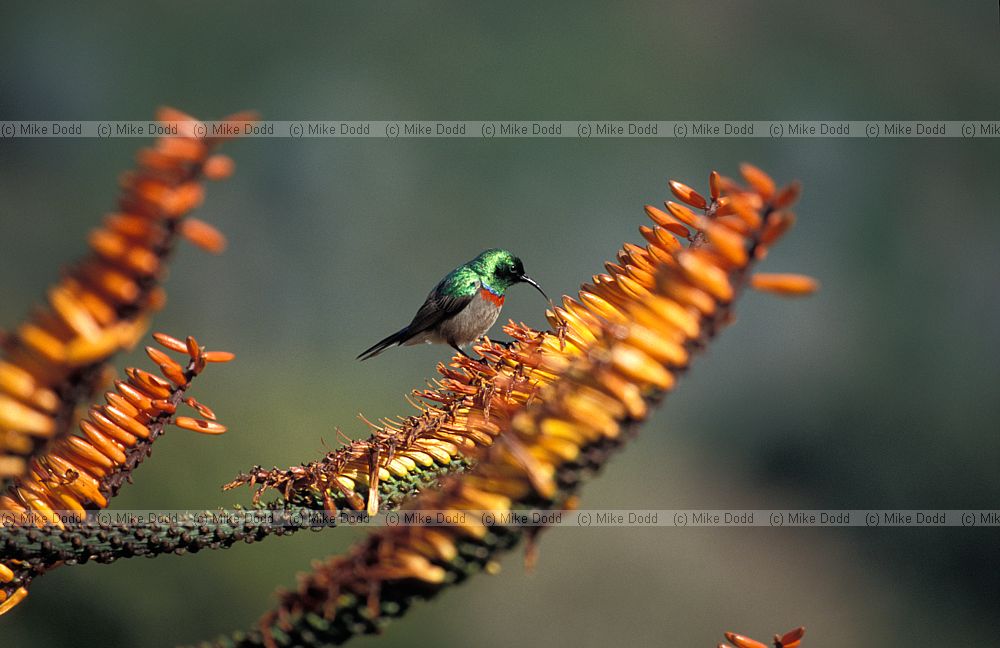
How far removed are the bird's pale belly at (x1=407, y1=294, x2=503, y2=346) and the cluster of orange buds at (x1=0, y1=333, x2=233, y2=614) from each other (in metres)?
1.86

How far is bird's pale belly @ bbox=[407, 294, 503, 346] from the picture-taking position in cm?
245

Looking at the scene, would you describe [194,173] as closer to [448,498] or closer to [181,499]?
[448,498]

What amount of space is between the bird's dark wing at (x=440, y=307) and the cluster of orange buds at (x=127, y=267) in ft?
6.99

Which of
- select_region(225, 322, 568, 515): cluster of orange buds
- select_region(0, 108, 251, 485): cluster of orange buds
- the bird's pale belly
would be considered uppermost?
the bird's pale belly

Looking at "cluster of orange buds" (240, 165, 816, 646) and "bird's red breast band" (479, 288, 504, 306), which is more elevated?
"bird's red breast band" (479, 288, 504, 306)

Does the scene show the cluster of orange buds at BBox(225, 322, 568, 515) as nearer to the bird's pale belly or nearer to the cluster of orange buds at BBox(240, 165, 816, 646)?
the cluster of orange buds at BBox(240, 165, 816, 646)

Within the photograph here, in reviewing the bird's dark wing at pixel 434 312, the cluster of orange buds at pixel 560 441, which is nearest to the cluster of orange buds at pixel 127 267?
the cluster of orange buds at pixel 560 441

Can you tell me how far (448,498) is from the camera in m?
0.40

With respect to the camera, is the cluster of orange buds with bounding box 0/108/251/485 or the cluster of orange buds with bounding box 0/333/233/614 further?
the cluster of orange buds with bounding box 0/333/233/614

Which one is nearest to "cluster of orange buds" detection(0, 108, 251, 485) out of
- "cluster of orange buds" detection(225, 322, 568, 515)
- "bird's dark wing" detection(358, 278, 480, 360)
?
"cluster of orange buds" detection(225, 322, 568, 515)

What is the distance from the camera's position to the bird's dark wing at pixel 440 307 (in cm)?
245

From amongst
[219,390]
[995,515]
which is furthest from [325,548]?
[995,515]

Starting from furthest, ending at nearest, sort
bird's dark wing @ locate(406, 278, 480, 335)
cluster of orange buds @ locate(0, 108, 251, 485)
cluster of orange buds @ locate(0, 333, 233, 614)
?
bird's dark wing @ locate(406, 278, 480, 335) → cluster of orange buds @ locate(0, 333, 233, 614) → cluster of orange buds @ locate(0, 108, 251, 485)

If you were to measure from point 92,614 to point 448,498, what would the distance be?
2752 millimetres
